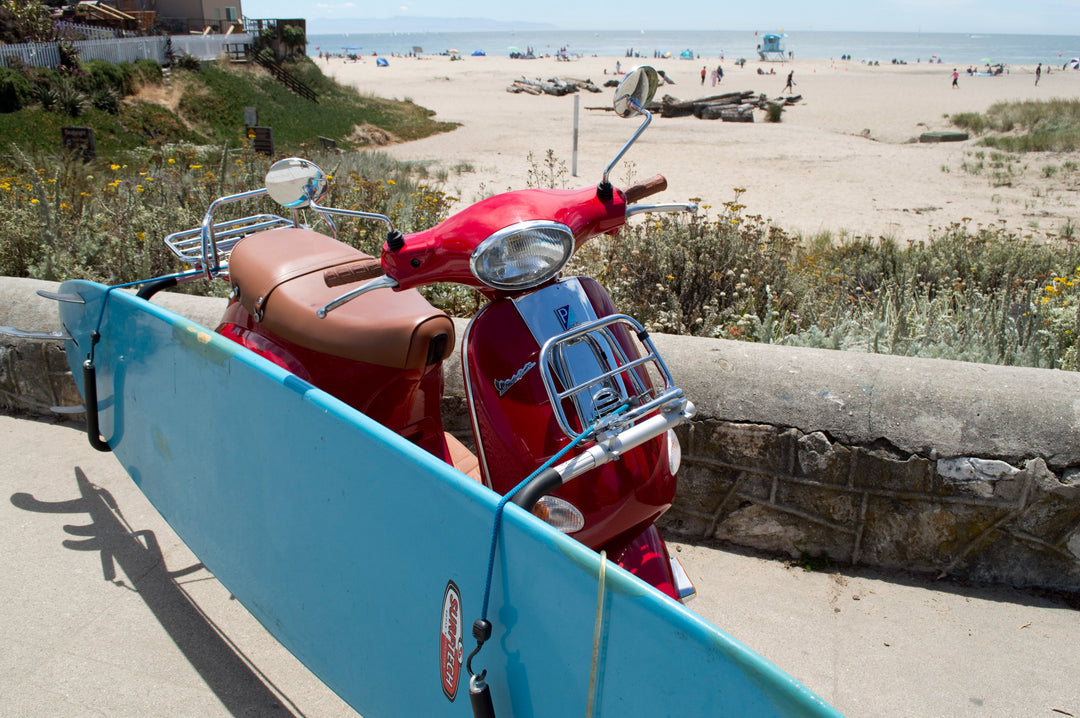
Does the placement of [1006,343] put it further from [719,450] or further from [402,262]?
[402,262]

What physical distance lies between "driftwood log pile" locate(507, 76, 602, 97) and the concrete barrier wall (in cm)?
4303

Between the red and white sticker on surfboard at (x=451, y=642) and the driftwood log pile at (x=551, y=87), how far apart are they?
44431 mm

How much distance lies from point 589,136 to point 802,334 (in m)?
21.1

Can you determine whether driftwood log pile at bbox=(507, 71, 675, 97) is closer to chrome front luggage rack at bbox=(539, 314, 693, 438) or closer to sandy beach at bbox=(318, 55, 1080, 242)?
sandy beach at bbox=(318, 55, 1080, 242)

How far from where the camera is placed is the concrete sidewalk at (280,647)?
2312mm

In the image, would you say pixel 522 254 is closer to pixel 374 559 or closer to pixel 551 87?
pixel 374 559

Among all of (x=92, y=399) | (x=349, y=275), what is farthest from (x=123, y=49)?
(x=349, y=275)

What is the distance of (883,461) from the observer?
270 cm

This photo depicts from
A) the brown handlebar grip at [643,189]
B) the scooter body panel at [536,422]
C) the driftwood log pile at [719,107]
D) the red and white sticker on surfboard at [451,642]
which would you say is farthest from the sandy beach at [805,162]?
the red and white sticker on surfboard at [451,642]

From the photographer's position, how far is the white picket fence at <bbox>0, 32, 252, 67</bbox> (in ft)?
73.9

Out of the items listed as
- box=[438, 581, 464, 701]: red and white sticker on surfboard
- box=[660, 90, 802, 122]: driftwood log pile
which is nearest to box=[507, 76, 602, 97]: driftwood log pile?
box=[660, 90, 802, 122]: driftwood log pile

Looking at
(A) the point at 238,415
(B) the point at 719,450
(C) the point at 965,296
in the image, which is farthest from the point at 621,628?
(C) the point at 965,296

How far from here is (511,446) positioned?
1948 millimetres

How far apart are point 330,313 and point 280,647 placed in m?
1.14
